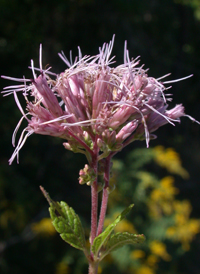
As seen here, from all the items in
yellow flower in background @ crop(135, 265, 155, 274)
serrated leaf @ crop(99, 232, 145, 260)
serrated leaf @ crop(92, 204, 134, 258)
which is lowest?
yellow flower in background @ crop(135, 265, 155, 274)

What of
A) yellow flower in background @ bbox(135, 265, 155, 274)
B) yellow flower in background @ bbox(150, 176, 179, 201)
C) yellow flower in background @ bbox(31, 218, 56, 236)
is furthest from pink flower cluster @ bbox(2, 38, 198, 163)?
yellow flower in background @ bbox(150, 176, 179, 201)

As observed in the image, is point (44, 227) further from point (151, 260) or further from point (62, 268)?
point (151, 260)

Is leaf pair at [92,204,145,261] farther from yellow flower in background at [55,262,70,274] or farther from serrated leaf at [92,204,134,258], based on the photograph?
yellow flower in background at [55,262,70,274]

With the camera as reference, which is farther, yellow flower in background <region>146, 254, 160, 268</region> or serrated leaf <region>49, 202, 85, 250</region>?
yellow flower in background <region>146, 254, 160, 268</region>

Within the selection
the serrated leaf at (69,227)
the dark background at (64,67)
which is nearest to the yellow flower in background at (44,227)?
the dark background at (64,67)

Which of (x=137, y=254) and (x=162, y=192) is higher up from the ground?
(x=162, y=192)

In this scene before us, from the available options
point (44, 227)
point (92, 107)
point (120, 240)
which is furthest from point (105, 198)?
point (44, 227)
